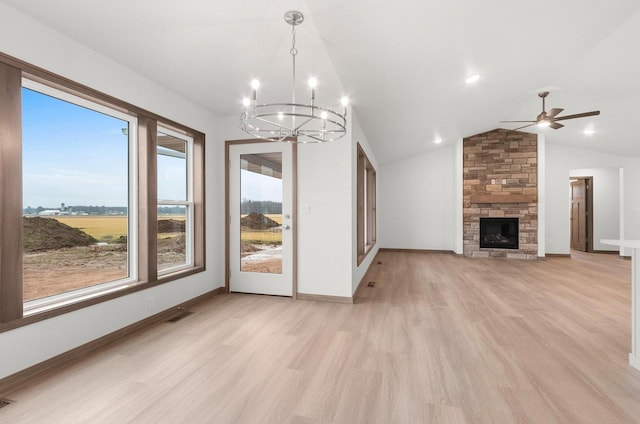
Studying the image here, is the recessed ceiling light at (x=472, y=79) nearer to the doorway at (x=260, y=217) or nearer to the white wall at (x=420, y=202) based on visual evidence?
the doorway at (x=260, y=217)

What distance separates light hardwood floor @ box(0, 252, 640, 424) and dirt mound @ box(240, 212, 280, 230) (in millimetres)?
1018

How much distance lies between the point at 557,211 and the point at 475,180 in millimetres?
2199

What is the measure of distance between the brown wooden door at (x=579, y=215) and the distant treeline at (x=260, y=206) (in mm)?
9079

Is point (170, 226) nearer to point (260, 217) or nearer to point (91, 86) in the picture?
point (260, 217)

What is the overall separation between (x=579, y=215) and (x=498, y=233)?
3.23m

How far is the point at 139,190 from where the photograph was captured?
10.6 feet

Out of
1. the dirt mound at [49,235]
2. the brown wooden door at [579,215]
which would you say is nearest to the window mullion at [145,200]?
the dirt mound at [49,235]

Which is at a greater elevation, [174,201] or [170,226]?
[174,201]

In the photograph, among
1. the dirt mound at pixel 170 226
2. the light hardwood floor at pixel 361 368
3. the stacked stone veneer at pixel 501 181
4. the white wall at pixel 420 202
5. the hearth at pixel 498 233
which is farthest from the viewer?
the white wall at pixel 420 202

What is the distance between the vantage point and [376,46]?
2.77m

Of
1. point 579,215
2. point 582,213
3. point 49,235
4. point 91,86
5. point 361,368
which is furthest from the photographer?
point 579,215

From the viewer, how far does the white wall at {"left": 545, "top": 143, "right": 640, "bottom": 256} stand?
7531mm

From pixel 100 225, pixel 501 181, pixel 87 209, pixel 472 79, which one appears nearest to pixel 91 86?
pixel 87 209

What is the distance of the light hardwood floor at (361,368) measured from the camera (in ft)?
6.04
